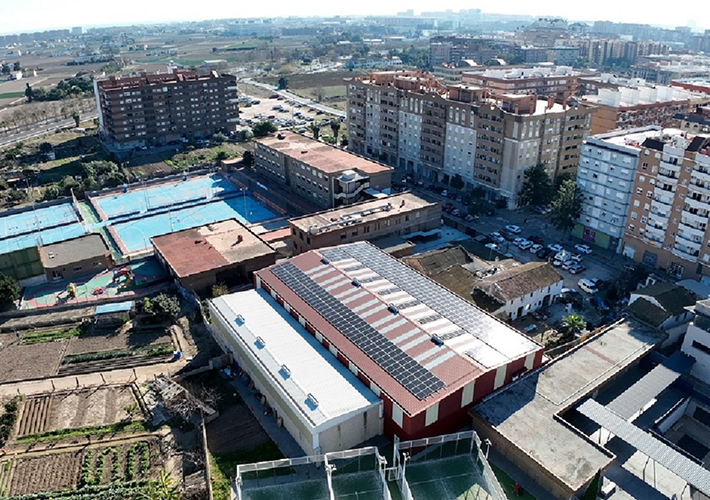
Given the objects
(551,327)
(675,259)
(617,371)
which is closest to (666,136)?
(675,259)

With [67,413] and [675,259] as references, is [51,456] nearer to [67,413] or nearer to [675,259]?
[67,413]

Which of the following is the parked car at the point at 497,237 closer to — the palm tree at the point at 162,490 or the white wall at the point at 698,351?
the white wall at the point at 698,351

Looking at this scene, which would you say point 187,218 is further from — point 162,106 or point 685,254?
point 685,254

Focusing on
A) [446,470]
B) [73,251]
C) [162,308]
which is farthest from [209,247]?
[446,470]

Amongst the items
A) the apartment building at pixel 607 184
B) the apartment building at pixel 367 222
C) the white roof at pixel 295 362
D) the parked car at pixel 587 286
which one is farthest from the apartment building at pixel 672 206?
the white roof at pixel 295 362

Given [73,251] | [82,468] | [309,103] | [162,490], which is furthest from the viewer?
[309,103]

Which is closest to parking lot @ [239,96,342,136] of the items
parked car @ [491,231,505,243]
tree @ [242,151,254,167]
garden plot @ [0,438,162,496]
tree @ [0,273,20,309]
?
tree @ [242,151,254,167]

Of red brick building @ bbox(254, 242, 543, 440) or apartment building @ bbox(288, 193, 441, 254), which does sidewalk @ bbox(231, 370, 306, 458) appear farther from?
apartment building @ bbox(288, 193, 441, 254)
